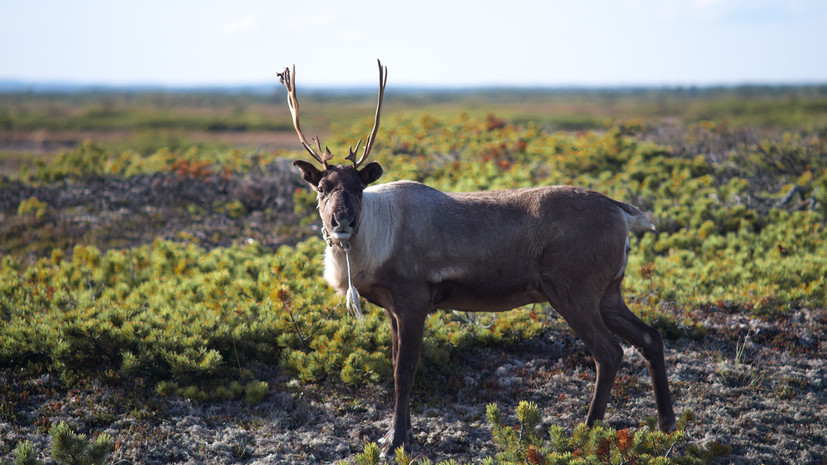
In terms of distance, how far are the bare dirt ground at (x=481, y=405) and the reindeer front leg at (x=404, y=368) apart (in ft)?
0.71

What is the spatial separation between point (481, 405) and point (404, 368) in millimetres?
1149

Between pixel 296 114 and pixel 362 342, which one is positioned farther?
pixel 362 342

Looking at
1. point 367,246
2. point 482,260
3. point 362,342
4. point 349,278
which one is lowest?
point 362,342

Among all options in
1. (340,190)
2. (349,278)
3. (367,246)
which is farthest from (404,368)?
(340,190)

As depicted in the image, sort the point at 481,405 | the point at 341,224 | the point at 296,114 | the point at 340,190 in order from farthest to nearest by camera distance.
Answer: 1. the point at 481,405
2. the point at 296,114
3. the point at 340,190
4. the point at 341,224

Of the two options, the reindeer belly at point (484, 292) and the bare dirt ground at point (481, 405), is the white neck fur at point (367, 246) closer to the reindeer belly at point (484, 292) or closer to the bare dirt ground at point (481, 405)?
the reindeer belly at point (484, 292)

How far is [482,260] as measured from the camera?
16.0 feet

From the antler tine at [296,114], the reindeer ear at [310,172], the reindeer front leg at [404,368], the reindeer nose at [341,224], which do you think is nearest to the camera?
the reindeer nose at [341,224]

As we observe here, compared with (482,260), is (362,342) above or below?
below

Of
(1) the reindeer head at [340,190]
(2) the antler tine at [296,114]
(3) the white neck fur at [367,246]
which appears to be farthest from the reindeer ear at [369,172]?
(2) the antler tine at [296,114]

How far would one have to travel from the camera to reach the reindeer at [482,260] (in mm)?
4738

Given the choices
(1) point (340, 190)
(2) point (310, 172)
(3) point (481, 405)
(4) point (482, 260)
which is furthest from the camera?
(3) point (481, 405)

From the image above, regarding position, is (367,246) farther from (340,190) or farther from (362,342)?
(362,342)

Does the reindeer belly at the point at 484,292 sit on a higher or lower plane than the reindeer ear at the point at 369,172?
lower
